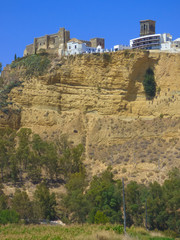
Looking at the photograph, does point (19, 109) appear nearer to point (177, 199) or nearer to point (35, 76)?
point (35, 76)

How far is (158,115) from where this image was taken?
46750 millimetres

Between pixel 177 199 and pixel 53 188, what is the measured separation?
42.0 ft

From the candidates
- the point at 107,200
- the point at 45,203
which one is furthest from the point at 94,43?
the point at 107,200

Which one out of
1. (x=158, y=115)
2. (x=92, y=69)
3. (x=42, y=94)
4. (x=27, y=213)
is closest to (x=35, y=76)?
(x=42, y=94)

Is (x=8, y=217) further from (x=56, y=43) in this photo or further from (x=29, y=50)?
(x=29, y=50)

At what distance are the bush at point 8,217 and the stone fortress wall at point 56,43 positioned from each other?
2563 centimetres

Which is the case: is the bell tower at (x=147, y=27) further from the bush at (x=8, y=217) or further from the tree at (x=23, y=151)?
the bush at (x=8, y=217)

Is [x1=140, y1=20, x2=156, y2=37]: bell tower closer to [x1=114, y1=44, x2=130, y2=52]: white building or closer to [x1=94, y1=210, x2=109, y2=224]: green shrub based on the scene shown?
[x1=114, y1=44, x2=130, y2=52]: white building

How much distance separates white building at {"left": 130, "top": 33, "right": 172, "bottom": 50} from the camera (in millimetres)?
50394

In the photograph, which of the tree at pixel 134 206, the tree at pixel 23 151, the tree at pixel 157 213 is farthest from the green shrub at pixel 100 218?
the tree at pixel 23 151

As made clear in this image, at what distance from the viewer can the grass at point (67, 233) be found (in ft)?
73.0

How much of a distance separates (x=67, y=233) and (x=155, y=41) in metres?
32.4

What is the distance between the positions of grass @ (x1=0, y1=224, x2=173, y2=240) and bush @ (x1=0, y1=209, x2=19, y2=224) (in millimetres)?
3272

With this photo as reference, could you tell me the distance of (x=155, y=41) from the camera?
51.8 metres
